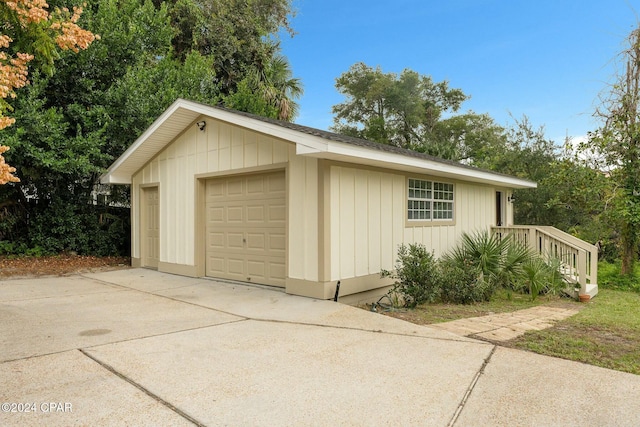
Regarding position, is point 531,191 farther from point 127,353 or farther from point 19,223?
point 19,223

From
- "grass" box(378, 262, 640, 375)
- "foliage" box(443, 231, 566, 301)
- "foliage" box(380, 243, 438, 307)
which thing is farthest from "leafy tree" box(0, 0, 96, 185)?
"foliage" box(443, 231, 566, 301)

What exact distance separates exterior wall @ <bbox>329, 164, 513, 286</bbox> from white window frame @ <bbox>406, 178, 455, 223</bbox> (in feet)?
0.54

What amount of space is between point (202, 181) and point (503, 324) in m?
6.39

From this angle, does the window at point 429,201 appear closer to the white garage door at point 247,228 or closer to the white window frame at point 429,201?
the white window frame at point 429,201

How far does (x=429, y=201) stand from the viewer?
29.8 ft

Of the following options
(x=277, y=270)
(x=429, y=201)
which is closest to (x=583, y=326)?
(x=429, y=201)

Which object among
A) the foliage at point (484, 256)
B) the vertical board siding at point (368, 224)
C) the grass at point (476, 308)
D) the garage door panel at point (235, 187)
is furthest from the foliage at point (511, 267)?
the garage door panel at point (235, 187)

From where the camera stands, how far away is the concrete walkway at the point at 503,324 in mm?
4797

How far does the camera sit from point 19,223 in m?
12.1

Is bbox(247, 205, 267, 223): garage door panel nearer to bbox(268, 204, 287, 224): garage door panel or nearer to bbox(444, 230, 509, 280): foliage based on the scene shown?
bbox(268, 204, 287, 224): garage door panel

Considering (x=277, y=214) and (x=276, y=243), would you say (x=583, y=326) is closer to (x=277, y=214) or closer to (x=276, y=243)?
(x=276, y=243)

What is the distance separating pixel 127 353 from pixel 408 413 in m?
2.62

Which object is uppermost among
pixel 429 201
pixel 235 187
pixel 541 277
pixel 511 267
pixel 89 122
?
pixel 89 122

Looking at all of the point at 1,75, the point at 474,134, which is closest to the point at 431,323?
the point at 1,75
